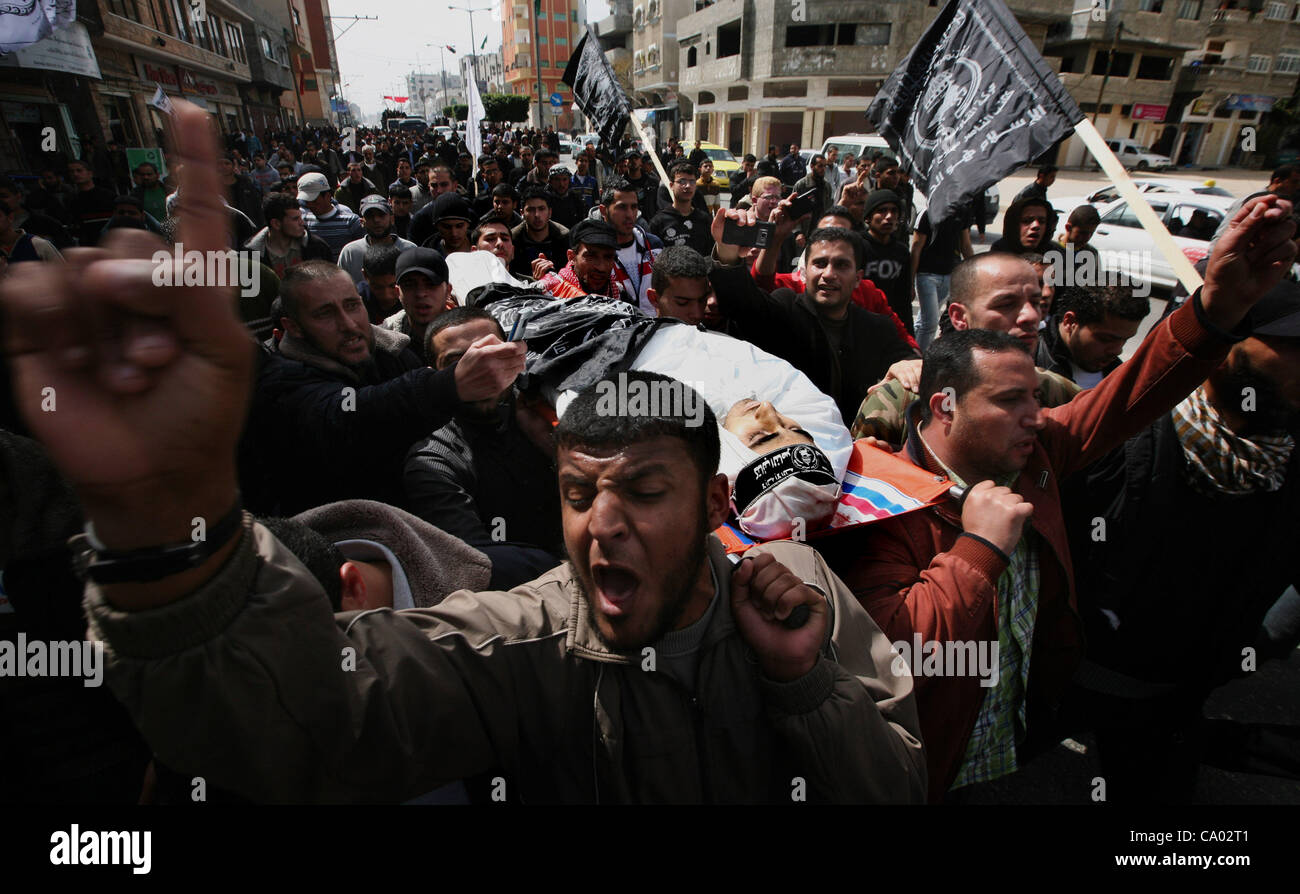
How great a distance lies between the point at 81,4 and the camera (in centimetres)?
1703

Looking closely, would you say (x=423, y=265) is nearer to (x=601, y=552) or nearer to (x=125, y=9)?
(x=601, y=552)

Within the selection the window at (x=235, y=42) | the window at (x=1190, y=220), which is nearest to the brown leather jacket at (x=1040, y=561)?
the window at (x=1190, y=220)

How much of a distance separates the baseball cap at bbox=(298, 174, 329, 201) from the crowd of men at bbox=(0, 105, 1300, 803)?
459cm

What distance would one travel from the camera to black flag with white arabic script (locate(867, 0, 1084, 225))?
280 cm

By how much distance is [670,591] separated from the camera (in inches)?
51.1

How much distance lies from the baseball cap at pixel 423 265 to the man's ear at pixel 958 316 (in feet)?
9.06

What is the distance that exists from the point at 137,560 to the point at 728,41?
48.0 meters

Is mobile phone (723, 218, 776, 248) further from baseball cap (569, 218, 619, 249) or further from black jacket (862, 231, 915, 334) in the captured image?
black jacket (862, 231, 915, 334)

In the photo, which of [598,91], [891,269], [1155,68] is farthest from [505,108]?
[891,269]

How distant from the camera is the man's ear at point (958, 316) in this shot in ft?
9.68

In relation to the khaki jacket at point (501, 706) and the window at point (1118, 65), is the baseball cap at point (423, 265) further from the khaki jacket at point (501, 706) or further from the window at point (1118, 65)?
the window at point (1118, 65)

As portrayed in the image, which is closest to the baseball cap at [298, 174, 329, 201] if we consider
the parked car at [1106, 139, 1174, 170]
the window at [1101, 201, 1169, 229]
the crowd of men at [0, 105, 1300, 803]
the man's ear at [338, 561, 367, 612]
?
the crowd of men at [0, 105, 1300, 803]

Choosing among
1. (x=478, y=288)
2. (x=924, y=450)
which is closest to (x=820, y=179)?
(x=478, y=288)
